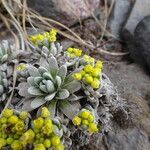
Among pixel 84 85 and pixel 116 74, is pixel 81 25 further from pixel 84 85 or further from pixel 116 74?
pixel 84 85

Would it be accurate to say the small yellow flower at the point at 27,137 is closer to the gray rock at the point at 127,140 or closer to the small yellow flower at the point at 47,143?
the small yellow flower at the point at 47,143

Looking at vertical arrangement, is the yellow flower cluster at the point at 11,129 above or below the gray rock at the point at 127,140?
above

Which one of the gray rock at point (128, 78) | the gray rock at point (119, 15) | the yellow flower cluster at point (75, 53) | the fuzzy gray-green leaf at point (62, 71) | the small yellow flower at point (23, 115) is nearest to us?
the small yellow flower at point (23, 115)

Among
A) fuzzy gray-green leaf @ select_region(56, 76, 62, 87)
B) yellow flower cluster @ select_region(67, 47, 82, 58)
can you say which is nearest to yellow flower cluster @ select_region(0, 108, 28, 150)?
fuzzy gray-green leaf @ select_region(56, 76, 62, 87)

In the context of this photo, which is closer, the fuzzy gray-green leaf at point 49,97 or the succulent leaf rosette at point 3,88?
the fuzzy gray-green leaf at point 49,97

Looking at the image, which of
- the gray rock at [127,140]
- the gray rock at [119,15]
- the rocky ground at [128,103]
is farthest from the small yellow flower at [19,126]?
the gray rock at [119,15]

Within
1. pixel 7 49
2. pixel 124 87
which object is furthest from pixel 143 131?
pixel 7 49
